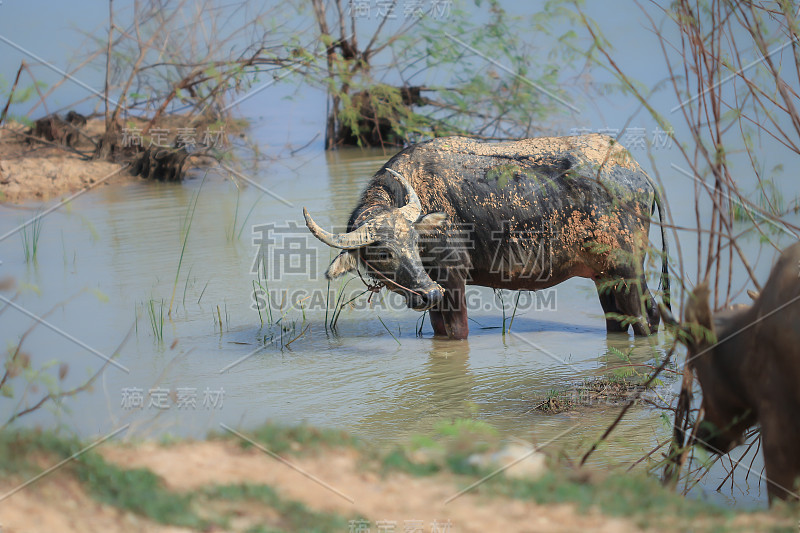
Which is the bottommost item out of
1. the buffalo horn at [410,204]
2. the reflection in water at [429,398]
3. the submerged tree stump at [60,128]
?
the reflection in water at [429,398]

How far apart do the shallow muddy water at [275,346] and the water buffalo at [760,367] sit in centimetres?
88

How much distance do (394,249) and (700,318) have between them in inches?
112

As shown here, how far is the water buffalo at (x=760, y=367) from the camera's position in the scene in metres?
2.34

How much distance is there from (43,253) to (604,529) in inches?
286

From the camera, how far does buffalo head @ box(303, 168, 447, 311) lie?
5219mm

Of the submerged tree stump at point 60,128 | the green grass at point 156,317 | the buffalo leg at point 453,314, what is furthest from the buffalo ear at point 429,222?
the submerged tree stump at point 60,128

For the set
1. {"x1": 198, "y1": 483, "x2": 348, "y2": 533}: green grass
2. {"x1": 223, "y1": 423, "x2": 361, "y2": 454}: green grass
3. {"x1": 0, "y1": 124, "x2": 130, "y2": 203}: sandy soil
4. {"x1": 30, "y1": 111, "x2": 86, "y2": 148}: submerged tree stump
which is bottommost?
{"x1": 198, "y1": 483, "x2": 348, "y2": 533}: green grass

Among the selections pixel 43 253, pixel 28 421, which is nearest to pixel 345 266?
pixel 28 421

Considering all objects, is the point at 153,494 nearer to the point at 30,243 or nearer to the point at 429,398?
the point at 429,398

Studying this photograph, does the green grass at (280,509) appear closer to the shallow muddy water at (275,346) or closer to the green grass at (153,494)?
the green grass at (153,494)

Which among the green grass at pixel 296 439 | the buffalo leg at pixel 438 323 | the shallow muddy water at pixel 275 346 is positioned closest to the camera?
the green grass at pixel 296 439

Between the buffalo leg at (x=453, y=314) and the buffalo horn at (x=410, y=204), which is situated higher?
the buffalo horn at (x=410, y=204)

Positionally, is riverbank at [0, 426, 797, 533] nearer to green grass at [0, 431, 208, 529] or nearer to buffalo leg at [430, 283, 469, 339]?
green grass at [0, 431, 208, 529]

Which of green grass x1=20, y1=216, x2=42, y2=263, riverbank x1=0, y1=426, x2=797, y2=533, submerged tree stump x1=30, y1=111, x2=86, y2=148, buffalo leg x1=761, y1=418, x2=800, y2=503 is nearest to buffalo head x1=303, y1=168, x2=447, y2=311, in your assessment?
riverbank x1=0, y1=426, x2=797, y2=533
